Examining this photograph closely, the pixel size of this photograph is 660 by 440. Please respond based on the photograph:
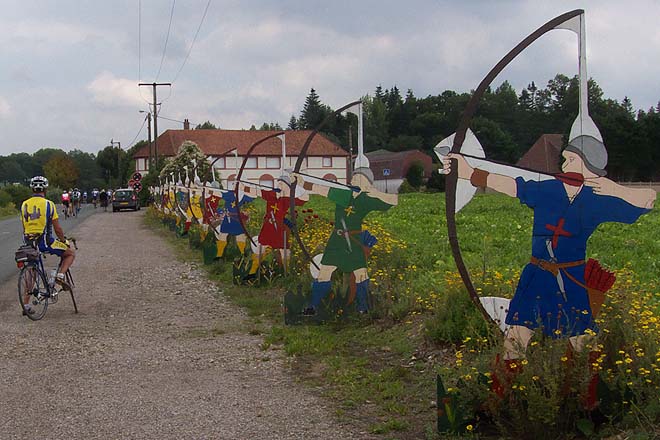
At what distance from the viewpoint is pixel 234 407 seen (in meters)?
6.43

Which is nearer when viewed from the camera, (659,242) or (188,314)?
(188,314)

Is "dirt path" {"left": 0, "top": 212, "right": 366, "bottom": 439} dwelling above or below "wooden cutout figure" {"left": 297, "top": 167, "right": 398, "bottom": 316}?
below

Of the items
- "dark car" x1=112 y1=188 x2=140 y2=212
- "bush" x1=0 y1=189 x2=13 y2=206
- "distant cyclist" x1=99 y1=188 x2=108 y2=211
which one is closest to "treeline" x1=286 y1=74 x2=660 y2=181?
"dark car" x1=112 y1=188 x2=140 y2=212

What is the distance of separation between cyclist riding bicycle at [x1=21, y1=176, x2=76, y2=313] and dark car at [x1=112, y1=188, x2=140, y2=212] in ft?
151

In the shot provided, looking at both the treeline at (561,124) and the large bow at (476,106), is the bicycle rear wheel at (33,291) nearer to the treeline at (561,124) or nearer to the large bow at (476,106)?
the treeline at (561,124)

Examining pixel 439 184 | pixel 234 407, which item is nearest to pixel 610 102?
pixel 234 407

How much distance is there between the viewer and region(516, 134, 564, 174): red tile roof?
245 inches

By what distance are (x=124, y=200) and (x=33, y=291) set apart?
46.6 m

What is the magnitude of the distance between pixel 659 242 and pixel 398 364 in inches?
394

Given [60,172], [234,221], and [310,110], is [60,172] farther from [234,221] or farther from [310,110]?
[234,221]

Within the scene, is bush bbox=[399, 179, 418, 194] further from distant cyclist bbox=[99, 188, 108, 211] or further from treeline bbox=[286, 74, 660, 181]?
distant cyclist bbox=[99, 188, 108, 211]

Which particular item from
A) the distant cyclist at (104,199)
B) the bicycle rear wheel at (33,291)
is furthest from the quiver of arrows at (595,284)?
the distant cyclist at (104,199)

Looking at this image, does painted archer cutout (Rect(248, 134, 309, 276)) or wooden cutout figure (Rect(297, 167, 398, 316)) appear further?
painted archer cutout (Rect(248, 134, 309, 276))

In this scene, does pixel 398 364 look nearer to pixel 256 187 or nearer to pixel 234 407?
pixel 234 407
